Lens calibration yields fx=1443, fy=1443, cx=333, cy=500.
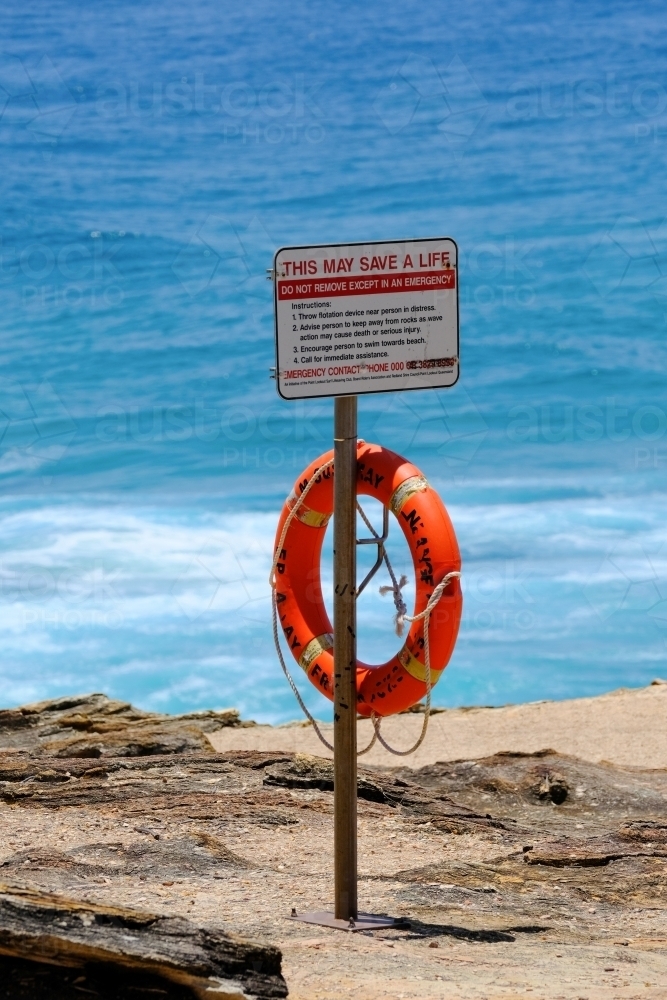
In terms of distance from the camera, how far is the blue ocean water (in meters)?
12.0

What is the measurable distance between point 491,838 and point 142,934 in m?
2.20

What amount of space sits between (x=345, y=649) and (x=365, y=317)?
0.89m

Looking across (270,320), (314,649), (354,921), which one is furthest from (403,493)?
(270,320)

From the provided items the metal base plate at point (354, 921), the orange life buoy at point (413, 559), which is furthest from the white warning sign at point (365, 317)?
the metal base plate at point (354, 921)

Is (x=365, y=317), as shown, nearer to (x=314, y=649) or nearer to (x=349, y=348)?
(x=349, y=348)

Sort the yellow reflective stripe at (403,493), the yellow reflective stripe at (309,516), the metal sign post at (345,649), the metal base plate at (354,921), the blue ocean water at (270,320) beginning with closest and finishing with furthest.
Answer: the metal base plate at (354,921), the metal sign post at (345,649), the yellow reflective stripe at (403,493), the yellow reflective stripe at (309,516), the blue ocean water at (270,320)

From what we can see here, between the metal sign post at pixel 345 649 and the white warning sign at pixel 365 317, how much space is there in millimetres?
116

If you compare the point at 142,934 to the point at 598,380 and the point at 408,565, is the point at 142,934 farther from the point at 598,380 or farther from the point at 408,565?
the point at 598,380

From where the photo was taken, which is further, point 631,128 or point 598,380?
point 631,128

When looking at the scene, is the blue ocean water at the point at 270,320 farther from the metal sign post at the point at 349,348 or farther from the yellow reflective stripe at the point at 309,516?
the metal sign post at the point at 349,348

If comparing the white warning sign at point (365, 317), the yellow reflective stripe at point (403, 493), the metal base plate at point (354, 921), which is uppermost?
the white warning sign at point (365, 317)

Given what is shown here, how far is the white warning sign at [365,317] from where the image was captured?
3750mm

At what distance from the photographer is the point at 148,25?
96.6ft

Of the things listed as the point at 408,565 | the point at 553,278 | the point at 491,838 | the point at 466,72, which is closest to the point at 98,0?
the point at 466,72
